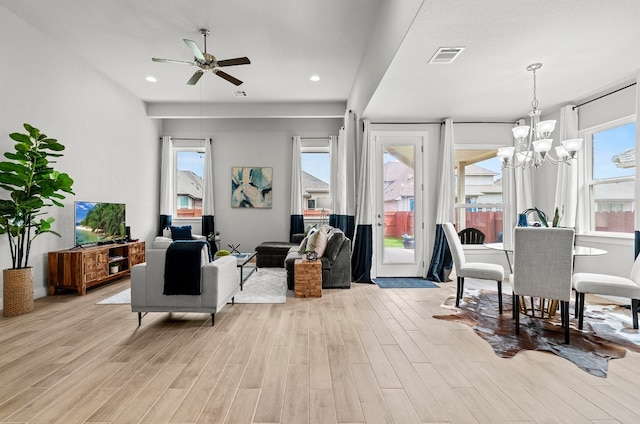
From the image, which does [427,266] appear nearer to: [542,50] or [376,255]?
[376,255]

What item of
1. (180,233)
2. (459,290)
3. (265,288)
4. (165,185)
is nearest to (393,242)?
(459,290)

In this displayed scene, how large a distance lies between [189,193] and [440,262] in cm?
571

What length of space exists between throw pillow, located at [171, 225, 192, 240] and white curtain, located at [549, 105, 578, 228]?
6655 millimetres

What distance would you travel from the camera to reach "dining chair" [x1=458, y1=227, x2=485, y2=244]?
5668 millimetres

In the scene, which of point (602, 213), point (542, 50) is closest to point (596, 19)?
point (542, 50)

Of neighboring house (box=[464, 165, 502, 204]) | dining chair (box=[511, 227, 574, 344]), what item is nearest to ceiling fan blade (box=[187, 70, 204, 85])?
dining chair (box=[511, 227, 574, 344])

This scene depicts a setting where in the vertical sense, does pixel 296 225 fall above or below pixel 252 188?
below

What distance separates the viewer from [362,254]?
5.30 m

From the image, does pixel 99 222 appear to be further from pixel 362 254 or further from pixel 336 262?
pixel 362 254

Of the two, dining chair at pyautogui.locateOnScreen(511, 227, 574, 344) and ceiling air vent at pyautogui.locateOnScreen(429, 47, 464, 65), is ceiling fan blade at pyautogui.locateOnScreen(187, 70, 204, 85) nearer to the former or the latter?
ceiling air vent at pyautogui.locateOnScreen(429, 47, 464, 65)

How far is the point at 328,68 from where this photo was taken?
5.14 meters

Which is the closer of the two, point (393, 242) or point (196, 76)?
point (196, 76)

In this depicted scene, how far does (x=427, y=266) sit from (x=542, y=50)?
348cm

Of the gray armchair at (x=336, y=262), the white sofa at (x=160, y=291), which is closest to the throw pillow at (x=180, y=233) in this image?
the gray armchair at (x=336, y=262)
